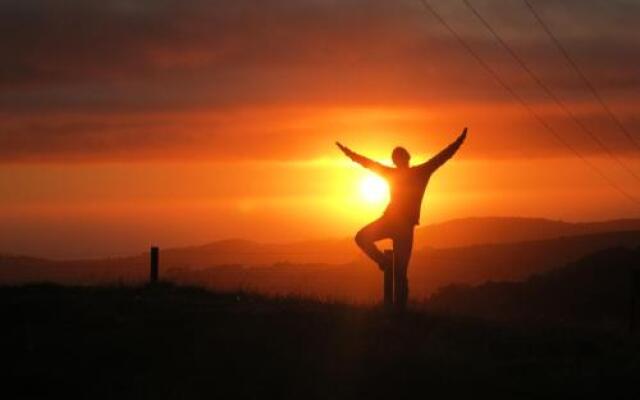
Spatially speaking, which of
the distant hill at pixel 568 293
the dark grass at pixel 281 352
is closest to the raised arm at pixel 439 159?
the dark grass at pixel 281 352

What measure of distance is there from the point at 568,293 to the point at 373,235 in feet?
72.3

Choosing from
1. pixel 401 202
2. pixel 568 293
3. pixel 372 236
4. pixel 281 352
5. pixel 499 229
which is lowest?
pixel 281 352

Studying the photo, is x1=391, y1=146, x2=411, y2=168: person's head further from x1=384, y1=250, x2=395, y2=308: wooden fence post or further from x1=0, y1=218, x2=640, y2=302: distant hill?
x1=0, y1=218, x2=640, y2=302: distant hill

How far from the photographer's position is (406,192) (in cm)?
1889

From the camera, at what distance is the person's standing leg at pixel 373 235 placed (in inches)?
750

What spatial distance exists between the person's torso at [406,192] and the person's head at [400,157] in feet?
0.32

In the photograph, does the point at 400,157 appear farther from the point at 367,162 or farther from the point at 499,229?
the point at 499,229

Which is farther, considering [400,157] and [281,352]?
[400,157]

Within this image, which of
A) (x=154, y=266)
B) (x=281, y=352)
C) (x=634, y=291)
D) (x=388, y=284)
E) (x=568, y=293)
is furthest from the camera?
(x=568, y=293)

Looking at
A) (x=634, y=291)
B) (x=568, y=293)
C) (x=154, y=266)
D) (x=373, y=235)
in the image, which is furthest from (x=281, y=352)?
(x=568, y=293)

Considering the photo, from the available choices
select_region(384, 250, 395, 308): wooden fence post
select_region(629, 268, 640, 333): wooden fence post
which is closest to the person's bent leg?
select_region(384, 250, 395, 308): wooden fence post

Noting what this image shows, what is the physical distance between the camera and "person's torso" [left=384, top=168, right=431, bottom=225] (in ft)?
61.9

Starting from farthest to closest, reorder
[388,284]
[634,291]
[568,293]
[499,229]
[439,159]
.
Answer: [499,229] < [568,293] < [634,291] < [388,284] < [439,159]

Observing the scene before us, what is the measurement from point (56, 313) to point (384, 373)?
18.4ft
